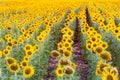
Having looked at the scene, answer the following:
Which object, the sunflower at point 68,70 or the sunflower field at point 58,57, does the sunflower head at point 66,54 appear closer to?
the sunflower field at point 58,57

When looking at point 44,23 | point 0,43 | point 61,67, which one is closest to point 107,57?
point 61,67

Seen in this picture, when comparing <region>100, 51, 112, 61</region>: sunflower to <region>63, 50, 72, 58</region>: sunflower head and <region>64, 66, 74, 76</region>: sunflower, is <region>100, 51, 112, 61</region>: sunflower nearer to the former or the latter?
<region>63, 50, 72, 58</region>: sunflower head

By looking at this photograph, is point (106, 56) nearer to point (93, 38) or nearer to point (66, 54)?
point (66, 54)

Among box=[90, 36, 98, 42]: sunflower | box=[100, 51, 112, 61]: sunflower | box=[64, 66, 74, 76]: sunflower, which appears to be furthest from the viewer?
box=[90, 36, 98, 42]: sunflower

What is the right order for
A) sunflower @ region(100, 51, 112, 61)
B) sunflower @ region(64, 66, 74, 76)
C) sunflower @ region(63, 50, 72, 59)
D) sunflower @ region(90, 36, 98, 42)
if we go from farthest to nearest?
1. sunflower @ region(90, 36, 98, 42)
2. sunflower @ region(63, 50, 72, 59)
3. sunflower @ region(100, 51, 112, 61)
4. sunflower @ region(64, 66, 74, 76)

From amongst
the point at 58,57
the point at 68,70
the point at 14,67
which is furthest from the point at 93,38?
the point at 68,70

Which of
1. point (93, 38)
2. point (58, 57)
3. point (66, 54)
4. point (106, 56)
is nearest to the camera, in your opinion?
point (106, 56)

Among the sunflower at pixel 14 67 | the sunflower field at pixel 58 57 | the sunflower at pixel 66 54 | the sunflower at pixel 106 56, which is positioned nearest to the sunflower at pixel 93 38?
the sunflower field at pixel 58 57

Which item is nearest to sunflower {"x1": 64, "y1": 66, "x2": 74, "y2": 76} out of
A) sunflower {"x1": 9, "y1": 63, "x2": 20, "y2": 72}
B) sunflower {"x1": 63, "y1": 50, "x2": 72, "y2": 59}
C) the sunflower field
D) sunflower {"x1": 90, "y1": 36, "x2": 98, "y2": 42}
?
the sunflower field

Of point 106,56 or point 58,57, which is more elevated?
point 106,56

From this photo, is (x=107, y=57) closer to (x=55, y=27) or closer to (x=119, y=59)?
(x=119, y=59)

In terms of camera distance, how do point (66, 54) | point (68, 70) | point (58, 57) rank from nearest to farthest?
point (68, 70)
point (66, 54)
point (58, 57)

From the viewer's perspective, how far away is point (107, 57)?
6328mm

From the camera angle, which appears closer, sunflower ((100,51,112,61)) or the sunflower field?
the sunflower field
